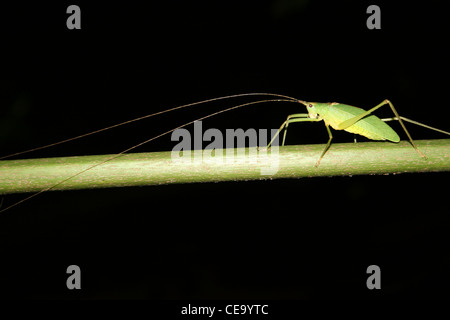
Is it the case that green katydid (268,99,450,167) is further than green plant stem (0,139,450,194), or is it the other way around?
green katydid (268,99,450,167)

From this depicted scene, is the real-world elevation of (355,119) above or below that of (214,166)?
above

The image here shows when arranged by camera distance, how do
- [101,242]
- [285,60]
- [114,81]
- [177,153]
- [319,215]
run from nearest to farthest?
[177,153] → [101,242] → [319,215] → [114,81] → [285,60]

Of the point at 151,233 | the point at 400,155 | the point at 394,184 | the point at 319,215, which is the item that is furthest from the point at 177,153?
the point at 394,184

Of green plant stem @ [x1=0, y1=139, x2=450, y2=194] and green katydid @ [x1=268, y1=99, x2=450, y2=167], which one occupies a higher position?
green katydid @ [x1=268, y1=99, x2=450, y2=167]

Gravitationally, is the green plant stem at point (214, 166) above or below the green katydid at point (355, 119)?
below

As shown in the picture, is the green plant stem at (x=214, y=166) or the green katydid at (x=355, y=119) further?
the green katydid at (x=355, y=119)

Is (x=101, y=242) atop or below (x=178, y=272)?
atop

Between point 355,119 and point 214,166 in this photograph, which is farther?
point 355,119

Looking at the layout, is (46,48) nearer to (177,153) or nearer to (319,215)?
(177,153)
